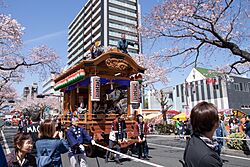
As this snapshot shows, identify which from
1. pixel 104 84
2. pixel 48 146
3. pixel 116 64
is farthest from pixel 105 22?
pixel 48 146

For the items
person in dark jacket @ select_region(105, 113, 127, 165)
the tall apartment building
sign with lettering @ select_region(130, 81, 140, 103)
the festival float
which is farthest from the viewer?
the tall apartment building

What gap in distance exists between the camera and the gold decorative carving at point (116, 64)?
29.6 feet

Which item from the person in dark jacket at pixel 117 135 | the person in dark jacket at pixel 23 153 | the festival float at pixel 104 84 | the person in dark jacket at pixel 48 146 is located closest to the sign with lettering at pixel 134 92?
the festival float at pixel 104 84

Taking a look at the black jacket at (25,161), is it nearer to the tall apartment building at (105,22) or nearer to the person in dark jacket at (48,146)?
Answer: the person in dark jacket at (48,146)

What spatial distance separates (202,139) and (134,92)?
7.71 meters

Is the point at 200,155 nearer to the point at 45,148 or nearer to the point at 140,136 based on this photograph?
the point at 45,148

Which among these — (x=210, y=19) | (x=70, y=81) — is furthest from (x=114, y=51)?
(x=210, y=19)

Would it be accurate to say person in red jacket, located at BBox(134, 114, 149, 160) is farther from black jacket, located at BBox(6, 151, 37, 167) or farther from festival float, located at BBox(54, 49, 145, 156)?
black jacket, located at BBox(6, 151, 37, 167)

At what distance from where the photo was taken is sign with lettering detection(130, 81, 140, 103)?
945 cm

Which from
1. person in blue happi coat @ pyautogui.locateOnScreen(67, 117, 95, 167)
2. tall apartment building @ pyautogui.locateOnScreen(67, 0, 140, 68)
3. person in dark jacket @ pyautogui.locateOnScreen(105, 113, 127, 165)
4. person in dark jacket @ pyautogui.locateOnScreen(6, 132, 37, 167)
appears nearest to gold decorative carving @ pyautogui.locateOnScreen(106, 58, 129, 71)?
person in dark jacket @ pyautogui.locateOnScreen(105, 113, 127, 165)

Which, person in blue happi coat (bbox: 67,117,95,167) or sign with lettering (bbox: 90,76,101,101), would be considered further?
sign with lettering (bbox: 90,76,101,101)

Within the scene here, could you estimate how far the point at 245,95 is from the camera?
35.4 metres

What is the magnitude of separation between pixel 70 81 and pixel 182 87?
32700 mm

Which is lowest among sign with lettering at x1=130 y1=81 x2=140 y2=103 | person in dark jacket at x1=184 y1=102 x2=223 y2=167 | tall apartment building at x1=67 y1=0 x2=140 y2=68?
person in dark jacket at x1=184 y1=102 x2=223 y2=167
